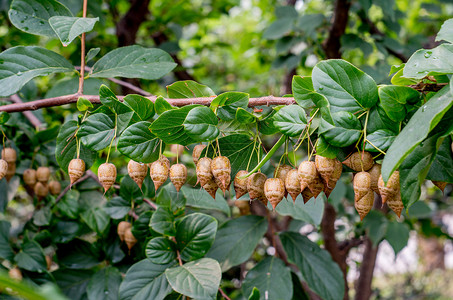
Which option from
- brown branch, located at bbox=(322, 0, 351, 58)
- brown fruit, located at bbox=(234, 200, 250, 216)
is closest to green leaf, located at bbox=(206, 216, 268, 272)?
brown fruit, located at bbox=(234, 200, 250, 216)

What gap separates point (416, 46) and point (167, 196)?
5.65ft

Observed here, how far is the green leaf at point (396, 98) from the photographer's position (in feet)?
2.16

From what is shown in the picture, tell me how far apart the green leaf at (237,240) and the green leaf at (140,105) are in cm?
57

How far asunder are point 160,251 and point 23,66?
1.80ft

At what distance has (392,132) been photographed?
70cm

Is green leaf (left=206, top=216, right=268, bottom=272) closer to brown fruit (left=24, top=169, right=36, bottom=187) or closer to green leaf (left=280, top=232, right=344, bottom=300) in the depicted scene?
green leaf (left=280, top=232, right=344, bottom=300)

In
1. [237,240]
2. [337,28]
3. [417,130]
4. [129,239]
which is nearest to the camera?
[417,130]

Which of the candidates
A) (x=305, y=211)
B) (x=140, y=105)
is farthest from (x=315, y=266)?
(x=140, y=105)

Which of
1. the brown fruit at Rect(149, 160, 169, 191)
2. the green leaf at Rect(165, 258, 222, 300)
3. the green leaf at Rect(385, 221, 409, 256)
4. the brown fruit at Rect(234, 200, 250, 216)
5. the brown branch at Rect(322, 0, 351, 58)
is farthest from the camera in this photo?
the brown branch at Rect(322, 0, 351, 58)

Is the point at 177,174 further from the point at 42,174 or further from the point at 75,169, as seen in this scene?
the point at 42,174

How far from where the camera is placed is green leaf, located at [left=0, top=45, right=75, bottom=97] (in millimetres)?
865

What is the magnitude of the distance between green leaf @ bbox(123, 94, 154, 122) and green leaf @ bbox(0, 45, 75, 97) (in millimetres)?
262

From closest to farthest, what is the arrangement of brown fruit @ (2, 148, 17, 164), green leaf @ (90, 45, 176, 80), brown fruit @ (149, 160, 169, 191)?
1. brown fruit @ (149, 160, 169, 191)
2. green leaf @ (90, 45, 176, 80)
3. brown fruit @ (2, 148, 17, 164)

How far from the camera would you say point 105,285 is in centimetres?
113
